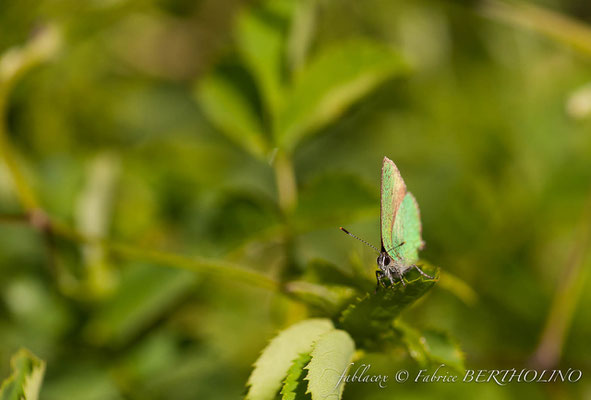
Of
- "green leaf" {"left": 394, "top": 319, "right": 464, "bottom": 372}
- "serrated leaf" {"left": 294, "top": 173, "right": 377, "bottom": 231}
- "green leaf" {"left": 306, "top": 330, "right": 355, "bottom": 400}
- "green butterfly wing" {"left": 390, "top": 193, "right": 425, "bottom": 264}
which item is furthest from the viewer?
"serrated leaf" {"left": 294, "top": 173, "right": 377, "bottom": 231}

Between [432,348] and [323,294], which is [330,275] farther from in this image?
[432,348]

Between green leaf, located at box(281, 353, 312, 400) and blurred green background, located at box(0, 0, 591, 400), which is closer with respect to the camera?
green leaf, located at box(281, 353, 312, 400)

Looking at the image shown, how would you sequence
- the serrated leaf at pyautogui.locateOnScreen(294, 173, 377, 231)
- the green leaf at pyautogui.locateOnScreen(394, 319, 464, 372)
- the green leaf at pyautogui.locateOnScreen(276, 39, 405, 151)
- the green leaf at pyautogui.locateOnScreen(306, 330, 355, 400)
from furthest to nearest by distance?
1. the green leaf at pyautogui.locateOnScreen(276, 39, 405, 151)
2. the serrated leaf at pyautogui.locateOnScreen(294, 173, 377, 231)
3. the green leaf at pyautogui.locateOnScreen(394, 319, 464, 372)
4. the green leaf at pyautogui.locateOnScreen(306, 330, 355, 400)

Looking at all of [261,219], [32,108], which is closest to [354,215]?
[261,219]

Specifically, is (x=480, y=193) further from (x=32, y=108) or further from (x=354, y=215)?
(x=32, y=108)

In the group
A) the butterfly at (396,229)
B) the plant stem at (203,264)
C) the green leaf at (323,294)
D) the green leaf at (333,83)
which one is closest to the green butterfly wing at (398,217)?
the butterfly at (396,229)

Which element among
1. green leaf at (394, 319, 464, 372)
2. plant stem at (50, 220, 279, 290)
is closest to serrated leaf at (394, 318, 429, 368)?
green leaf at (394, 319, 464, 372)

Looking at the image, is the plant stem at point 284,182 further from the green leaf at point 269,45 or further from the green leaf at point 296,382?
the green leaf at point 296,382

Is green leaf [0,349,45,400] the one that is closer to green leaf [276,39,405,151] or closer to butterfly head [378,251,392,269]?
butterfly head [378,251,392,269]
